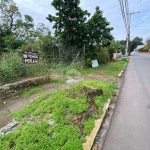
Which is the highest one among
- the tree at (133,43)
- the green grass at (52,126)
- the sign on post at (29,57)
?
the tree at (133,43)

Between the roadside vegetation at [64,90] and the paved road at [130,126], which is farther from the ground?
the roadside vegetation at [64,90]

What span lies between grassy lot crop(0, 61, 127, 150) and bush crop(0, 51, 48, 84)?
1.80 metres

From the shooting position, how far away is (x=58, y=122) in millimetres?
2533

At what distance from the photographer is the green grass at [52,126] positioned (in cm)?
199

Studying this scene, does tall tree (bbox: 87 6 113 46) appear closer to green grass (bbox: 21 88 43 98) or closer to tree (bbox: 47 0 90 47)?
tree (bbox: 47 0 90 47)

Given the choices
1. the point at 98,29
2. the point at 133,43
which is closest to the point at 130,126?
the point at 98,29

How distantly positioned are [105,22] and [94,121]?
8.86m

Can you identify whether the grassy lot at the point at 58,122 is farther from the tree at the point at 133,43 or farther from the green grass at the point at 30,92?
the tree at the point at 133,43

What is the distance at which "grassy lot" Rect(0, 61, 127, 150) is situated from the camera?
2.00 m

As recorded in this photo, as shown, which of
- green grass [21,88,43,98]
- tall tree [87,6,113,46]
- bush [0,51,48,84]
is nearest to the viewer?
green grass [21,88,43,98]

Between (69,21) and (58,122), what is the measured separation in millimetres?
7747

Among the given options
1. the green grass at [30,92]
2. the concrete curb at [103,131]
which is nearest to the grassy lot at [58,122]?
the concrete curb at [103,131]

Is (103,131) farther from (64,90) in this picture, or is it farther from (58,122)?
(64,90)

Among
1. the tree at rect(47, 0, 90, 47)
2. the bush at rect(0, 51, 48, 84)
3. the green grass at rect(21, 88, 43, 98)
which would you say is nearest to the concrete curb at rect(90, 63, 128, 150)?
the green grass at rect(21, 88, 43, 98)
